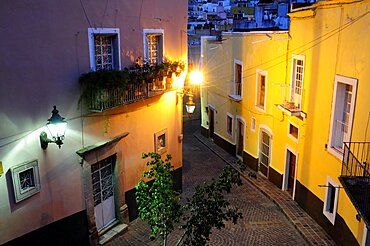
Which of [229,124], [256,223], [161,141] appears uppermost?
[161,141]

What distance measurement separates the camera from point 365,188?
26.7 ft

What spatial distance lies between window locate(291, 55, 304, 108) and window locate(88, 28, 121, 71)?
6.92m

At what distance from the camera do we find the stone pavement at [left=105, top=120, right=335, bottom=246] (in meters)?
12.1

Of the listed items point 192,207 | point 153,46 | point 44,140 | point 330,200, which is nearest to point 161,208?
point 192,207

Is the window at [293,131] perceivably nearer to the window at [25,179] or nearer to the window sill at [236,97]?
the window sill at [236,97]

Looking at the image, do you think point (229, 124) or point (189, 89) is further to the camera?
point (229, 124)

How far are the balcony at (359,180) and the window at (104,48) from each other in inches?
277

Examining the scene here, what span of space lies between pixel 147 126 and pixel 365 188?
24.2ft

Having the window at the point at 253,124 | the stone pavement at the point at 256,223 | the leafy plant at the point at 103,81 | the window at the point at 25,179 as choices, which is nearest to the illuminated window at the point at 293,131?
the stone pavement at the point at 256,223

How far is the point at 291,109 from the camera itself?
13961mm

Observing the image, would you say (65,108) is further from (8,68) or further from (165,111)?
(165,111)

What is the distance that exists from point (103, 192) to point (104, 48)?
4.55 meters

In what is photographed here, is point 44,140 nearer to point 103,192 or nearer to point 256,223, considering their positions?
point 103,192

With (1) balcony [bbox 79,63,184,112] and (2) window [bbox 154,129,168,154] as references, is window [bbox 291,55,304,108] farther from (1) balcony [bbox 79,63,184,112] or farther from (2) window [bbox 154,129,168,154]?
(1) balcony [bbox 79,63,184,112]
